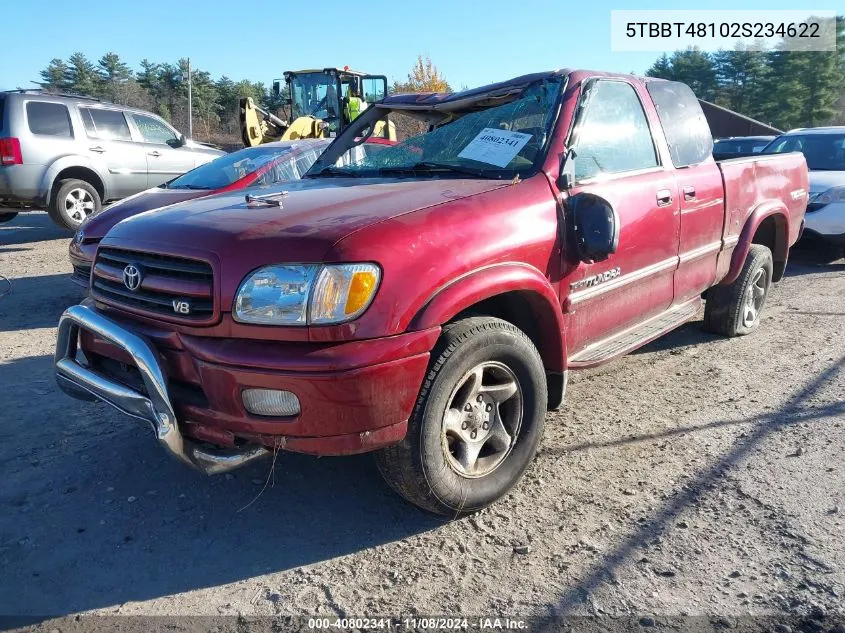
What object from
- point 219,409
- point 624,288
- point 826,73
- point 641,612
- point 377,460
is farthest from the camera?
point 826,73

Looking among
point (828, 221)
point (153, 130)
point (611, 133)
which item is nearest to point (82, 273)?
point (611, 133)

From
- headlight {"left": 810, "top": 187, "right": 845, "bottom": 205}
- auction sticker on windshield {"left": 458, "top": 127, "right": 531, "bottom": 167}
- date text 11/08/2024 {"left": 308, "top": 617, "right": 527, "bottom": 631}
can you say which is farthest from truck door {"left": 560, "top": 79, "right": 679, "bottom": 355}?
headlight {"left": 810, "top": 187, "right": 845, "bottom": 205}

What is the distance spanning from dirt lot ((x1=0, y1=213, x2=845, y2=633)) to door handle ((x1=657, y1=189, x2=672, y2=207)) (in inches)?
48.1

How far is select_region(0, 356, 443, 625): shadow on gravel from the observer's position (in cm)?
248

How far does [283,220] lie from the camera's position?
8.62 ft

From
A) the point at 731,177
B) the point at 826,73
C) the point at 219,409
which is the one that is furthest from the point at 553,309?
the point at 826,73

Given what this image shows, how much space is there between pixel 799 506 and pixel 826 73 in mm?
50969

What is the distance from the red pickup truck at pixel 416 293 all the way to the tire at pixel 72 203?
24.5ft

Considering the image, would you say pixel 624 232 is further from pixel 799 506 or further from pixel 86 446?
pixel 86 446

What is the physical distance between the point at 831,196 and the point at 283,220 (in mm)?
7874

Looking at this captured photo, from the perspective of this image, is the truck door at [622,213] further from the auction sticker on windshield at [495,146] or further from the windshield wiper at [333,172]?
the windshield wiper at [333,172]

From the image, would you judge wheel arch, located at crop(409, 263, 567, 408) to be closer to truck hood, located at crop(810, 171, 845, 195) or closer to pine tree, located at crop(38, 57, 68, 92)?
truck hood, located at crop(810, 171, 845, 195)

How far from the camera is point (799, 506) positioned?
2893 millimetres

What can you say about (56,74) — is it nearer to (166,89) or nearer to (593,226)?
(166,89)
